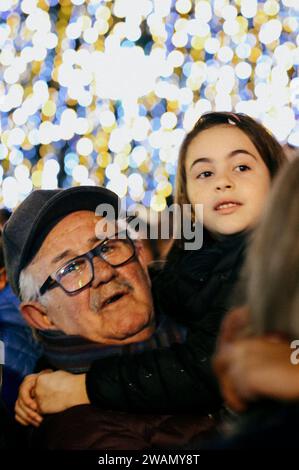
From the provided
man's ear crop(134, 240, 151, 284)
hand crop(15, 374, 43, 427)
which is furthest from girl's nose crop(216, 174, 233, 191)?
hand crop(15, 374, 43, 427)

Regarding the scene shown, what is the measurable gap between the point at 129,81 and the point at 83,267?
369 centimetres

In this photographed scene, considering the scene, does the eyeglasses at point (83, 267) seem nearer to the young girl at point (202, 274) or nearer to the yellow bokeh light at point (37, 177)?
the young girl at point (202, 274)

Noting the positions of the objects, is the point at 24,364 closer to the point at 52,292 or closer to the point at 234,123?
the point at 52,292

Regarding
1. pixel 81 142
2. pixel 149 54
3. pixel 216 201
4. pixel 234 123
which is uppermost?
pixel 149 54

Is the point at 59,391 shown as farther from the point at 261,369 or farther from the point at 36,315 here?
the point at 261,369

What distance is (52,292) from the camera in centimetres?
218

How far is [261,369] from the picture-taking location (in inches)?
45.8

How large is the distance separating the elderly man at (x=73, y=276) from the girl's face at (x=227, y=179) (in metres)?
0.27

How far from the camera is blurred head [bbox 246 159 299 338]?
1185 millimetres

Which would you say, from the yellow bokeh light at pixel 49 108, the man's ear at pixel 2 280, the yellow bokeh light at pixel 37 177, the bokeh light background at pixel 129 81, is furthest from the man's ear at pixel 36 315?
the yellow bokeh light at pixel 37 177

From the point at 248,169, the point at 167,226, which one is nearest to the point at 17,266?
the point at 248,169

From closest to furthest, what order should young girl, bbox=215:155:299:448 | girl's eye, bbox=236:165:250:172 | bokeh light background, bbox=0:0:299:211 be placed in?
1. young girl, bbox=215:155:299:448
2. girl's eye, bbox=236:165:250:172
3. bokeh light background, bbox=0:0:299:211

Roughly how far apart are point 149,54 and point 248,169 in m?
3.80

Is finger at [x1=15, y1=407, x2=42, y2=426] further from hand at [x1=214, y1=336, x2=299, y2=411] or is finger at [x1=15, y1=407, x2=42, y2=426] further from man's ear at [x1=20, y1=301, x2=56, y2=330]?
hand at [x1=214, y1=336, x2=299, y2=411]
